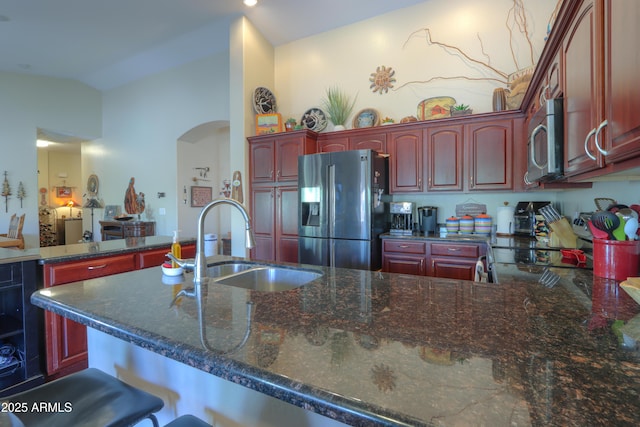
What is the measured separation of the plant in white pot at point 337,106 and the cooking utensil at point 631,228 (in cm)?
298

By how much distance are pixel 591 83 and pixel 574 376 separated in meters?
1.13

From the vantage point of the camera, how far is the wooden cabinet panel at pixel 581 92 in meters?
1.17

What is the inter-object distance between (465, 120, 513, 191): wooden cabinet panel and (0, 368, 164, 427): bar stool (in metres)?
3.20

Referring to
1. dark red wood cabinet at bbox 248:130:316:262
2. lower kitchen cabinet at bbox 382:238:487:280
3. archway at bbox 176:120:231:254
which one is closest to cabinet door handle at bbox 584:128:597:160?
lower kitchen cabinet at bbox 382:238:487:280

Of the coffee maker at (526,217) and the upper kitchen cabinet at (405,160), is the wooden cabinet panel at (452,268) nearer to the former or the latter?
the coffee maker at (526,217)

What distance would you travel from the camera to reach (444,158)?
132 inches

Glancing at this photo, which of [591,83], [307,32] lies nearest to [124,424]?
[591,83]

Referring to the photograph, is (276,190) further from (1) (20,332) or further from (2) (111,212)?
(2) (111,212)

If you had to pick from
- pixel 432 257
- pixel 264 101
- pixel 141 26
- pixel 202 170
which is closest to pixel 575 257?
pixel 432 257

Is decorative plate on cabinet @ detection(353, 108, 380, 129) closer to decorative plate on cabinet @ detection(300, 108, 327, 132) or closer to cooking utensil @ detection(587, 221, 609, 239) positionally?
decorative plate on cabinet @ detection(300, 108, 327, 132)

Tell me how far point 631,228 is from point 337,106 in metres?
3.28

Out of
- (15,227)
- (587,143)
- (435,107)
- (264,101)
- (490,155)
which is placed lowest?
(15,227)

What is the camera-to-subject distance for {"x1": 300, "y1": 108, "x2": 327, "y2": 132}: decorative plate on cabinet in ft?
13.8

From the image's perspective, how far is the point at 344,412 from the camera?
518 mm
